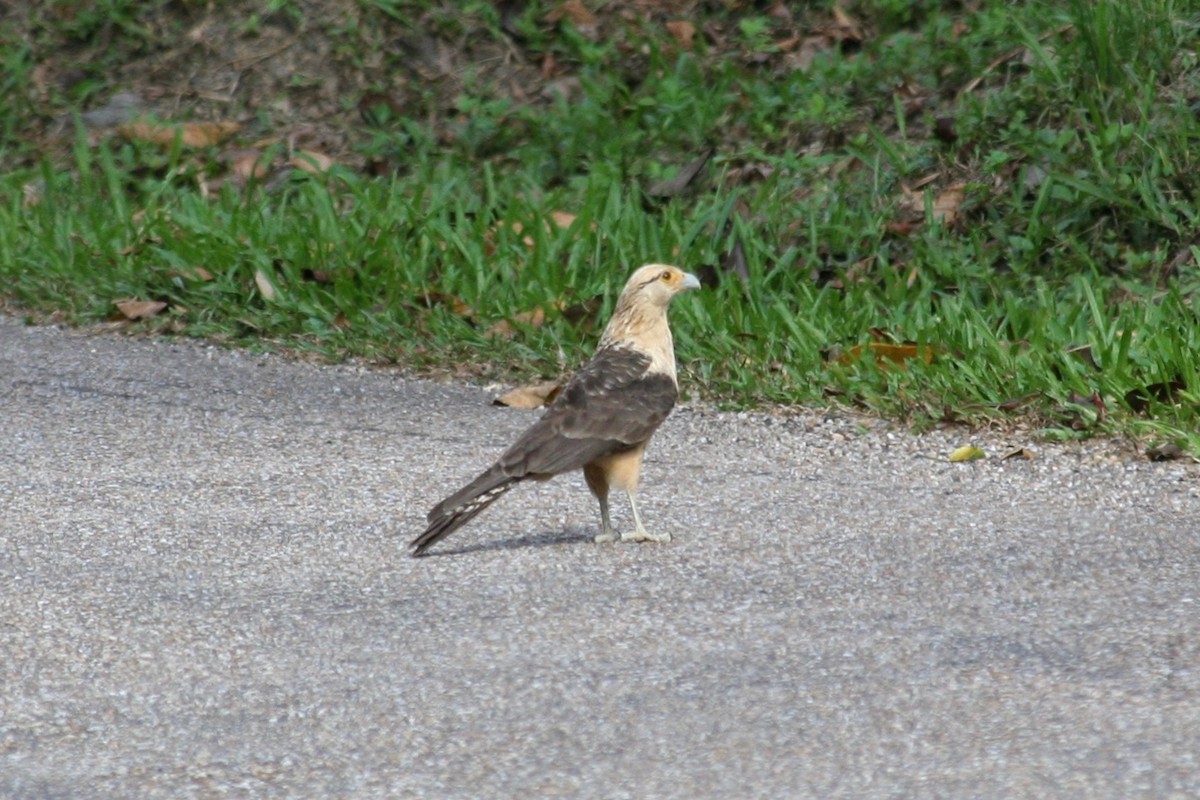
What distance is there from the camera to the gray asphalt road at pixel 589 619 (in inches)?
156

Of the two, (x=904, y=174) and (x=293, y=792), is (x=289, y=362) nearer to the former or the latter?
(x=904, y=174)

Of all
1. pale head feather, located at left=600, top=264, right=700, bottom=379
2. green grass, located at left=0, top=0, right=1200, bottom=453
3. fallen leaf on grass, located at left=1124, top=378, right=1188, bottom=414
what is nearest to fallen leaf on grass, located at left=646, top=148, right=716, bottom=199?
green grass, located at left=0, top=0, right=1200, bottom=453

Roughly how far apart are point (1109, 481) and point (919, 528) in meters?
0.82

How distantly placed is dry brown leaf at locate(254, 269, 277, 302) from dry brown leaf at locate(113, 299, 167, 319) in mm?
511

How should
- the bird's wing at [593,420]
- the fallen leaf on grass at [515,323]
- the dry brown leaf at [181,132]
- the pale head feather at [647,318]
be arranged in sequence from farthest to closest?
1. the dry brown leaf at [181,132]
2. the fallen leaf on grass at [515,323]
3. the pale head feather at [647,318]
4. the bird's wing at [593,420]

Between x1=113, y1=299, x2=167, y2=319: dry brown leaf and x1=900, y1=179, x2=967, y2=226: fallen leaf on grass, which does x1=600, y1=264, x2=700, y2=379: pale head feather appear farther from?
x1=113, y1=299, x2=167, y2=319: dry brown leaf

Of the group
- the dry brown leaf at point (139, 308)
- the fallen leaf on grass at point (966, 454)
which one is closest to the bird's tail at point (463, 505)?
the fallen leaf on grass at point (966, 454)

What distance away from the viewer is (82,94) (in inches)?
502

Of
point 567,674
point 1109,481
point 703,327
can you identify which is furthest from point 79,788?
point 703,327

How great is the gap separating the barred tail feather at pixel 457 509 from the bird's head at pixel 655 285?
1.05m

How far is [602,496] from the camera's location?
5.85m

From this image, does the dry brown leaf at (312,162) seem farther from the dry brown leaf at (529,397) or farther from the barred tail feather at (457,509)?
the barred tail feather at (457,509)

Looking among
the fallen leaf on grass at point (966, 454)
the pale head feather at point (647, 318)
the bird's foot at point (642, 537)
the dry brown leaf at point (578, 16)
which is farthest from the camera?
the dry brown leaf at point (578, 16)

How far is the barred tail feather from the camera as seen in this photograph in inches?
212
